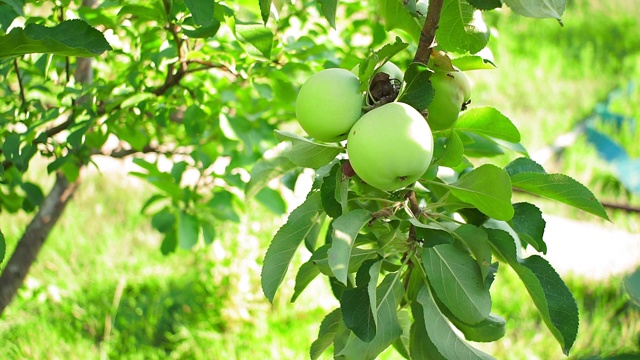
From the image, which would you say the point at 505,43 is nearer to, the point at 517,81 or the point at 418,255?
the point at 517,81

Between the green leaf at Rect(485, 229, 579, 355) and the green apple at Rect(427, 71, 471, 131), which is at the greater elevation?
the green apple at Rect(427, 71, 471, 131)

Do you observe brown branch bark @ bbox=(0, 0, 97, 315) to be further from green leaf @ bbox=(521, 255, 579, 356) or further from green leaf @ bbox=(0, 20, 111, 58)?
green leaf @ bbox=(521, 255, 579, 356)

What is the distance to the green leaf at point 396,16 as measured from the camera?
0.75 m

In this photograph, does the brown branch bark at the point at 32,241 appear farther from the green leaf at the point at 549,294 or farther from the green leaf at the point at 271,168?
the green leaf at the point at 549,294

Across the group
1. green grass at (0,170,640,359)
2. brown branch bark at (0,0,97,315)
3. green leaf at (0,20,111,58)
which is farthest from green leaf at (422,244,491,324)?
green grass at (0,170,640,359)

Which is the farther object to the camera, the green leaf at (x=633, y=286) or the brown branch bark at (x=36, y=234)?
the brown branch bark at (x=36, y=234)

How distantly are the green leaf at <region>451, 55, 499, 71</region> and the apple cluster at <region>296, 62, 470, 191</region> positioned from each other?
3 centimetres

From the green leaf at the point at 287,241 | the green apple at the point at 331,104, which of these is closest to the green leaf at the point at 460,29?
the green apple at the point at 331,104

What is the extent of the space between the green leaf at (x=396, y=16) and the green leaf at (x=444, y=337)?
294 millimetres

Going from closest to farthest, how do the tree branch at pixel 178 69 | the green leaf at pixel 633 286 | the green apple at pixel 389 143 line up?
1. the green leaf at pixel 633 286
2. the green apple at pixel 389 143
3. the tree branch at pixel 178 69

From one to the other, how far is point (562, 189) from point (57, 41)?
0.50 meters

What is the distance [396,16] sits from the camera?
0.75m

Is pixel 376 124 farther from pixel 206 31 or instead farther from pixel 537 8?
pixel 206 31

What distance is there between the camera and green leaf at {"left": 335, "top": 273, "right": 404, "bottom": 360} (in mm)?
688
